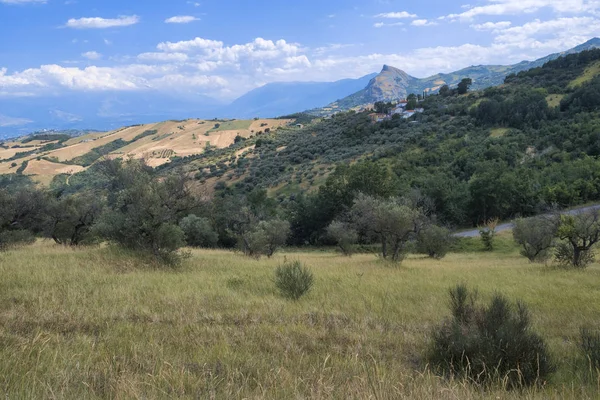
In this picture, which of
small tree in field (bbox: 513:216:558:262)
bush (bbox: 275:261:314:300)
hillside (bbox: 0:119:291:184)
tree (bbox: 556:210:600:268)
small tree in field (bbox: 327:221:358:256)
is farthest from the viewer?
hillside (bbox: 0:119:291:184)

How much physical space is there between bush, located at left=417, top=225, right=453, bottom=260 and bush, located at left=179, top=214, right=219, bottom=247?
22.0m

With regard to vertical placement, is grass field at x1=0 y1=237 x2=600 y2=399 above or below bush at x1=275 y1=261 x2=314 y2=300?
above

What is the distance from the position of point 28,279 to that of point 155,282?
2622mm

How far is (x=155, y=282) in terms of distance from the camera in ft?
29.7

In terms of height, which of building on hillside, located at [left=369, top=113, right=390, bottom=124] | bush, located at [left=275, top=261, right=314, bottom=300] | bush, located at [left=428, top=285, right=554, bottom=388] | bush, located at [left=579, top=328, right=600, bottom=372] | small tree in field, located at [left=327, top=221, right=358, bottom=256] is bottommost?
small tree in field, located at [left=327, top=221, right=358, bottom=256]

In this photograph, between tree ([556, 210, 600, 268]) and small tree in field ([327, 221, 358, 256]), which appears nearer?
tree ([556, 210, 600, 268])

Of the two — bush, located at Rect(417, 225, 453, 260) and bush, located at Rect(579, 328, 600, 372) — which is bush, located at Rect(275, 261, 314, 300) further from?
bush, located at Rect(417, 225, 453, 260)

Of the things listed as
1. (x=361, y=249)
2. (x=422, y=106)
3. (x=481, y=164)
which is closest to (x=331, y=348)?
(x=361, y=249)

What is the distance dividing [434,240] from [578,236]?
1154cm

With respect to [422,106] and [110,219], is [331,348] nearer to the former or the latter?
[110,219]

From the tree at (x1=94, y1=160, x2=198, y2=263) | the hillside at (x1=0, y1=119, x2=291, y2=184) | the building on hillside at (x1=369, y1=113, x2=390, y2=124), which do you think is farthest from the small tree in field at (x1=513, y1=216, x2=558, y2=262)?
the hillside at (x1=0, y1=119, x2=291, y2=184)

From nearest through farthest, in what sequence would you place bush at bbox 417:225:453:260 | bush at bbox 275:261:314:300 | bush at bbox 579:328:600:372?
bush at bbox 579:328:600:372, bush at bbox 275:261:314:300, bush at bbox 417:225:453:260

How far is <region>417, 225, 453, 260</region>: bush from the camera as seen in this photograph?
2833cm

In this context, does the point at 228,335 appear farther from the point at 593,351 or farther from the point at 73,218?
the point at 73,218
